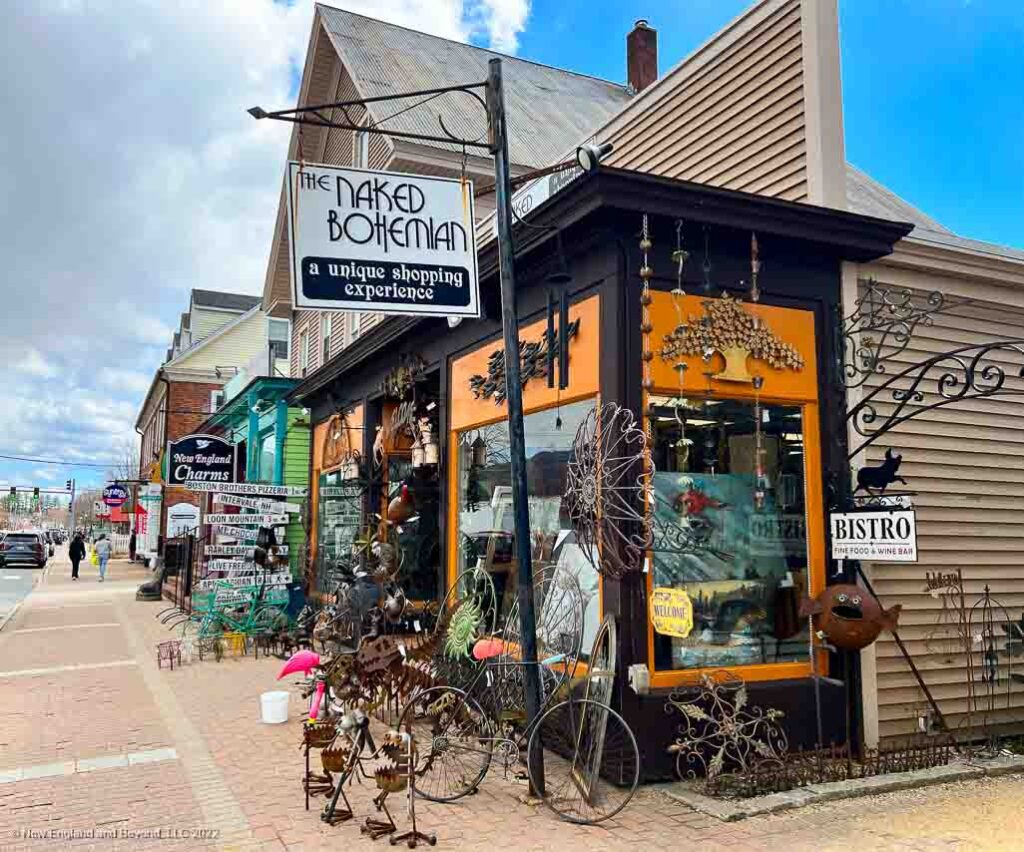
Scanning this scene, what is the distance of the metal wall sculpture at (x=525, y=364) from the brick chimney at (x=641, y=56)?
13.5 meters

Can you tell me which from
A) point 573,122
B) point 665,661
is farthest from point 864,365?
point 573,122

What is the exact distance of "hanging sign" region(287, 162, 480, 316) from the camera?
5.51 meters

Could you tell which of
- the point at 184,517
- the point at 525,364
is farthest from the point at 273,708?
the point at 184,517

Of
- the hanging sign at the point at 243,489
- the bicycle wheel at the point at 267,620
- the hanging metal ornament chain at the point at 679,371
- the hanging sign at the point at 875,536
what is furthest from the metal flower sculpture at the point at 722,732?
the hanging sign at the point at 243,489

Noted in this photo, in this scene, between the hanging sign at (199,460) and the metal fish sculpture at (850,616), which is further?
the hanging sign at (199,460)

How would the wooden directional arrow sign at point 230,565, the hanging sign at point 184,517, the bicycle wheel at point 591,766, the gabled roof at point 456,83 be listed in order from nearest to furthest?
the bicycle wheel at point 591,766, the wooden directional arrow sign at point 230,565, the gabled roof at point 456,83, the hanging sign at point 184,517

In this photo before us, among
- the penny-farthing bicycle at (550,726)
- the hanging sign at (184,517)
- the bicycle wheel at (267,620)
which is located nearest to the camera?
the penny-farthing bicycle at (550,726)

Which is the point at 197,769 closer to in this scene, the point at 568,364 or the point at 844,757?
the point at 568,364

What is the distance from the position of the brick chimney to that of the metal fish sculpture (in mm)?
15936

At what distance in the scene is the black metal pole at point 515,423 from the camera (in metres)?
5.30

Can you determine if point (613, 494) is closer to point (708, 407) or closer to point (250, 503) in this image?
point (708, 407)

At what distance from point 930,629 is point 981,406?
6.71ft

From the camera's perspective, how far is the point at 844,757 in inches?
241

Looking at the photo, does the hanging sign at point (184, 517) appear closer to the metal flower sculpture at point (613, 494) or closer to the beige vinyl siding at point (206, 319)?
the beige vinyl siding at point (206, 319)
